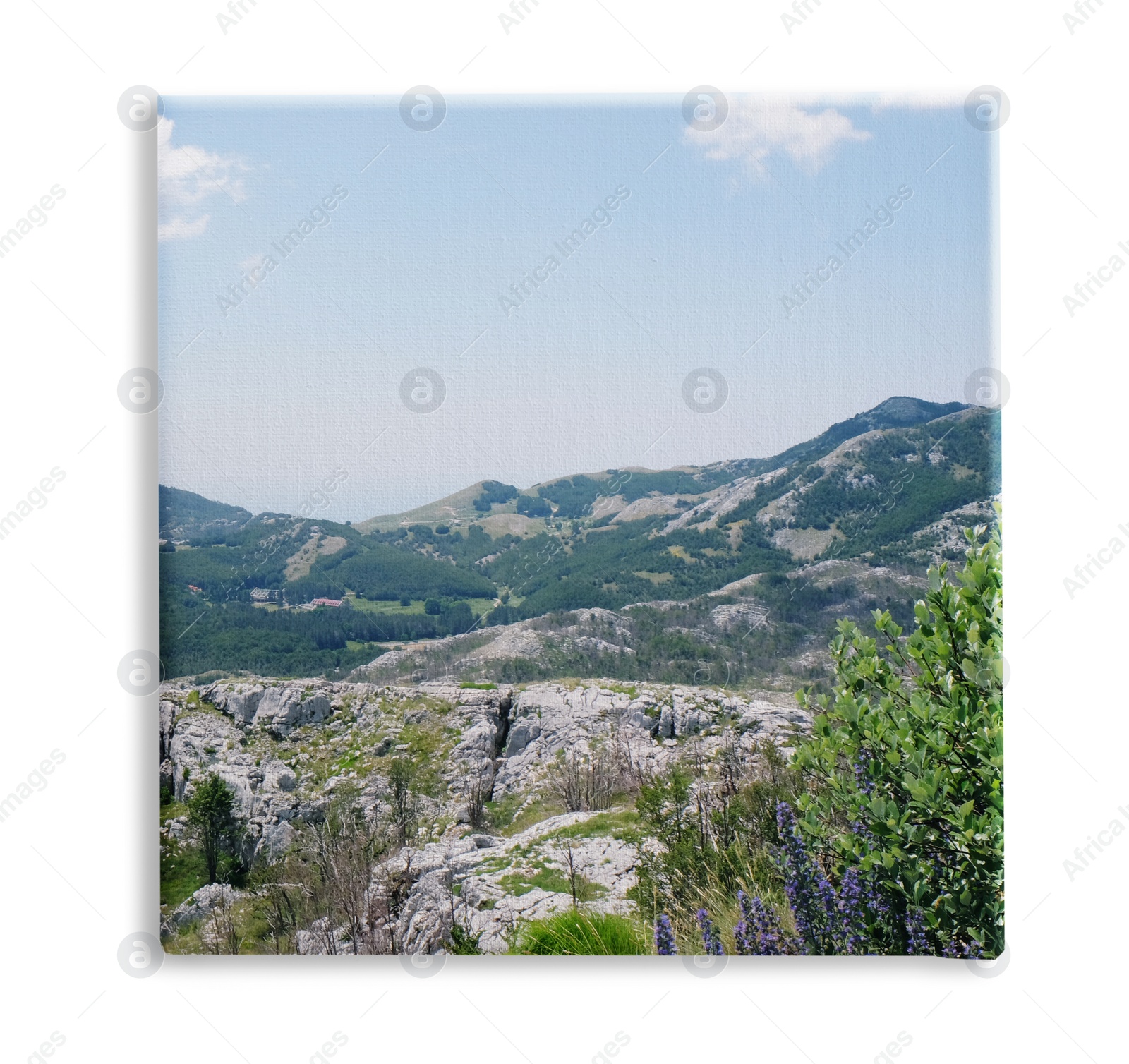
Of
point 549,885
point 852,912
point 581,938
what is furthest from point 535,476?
point 852,912

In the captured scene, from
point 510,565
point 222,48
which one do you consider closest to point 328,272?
point 222,48

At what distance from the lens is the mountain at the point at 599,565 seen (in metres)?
4.41

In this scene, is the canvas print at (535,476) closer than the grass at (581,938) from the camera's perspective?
No

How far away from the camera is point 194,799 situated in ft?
14.5

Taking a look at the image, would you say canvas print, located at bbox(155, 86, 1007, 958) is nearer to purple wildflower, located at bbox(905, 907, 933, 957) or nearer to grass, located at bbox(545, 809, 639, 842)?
grass, located at bbox(545, 809, 639, 842)

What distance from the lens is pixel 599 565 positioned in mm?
4613

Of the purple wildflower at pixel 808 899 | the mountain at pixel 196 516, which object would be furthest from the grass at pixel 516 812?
the mountain at pixel 196 516

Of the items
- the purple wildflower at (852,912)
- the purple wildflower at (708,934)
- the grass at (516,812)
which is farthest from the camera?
the grass at (516,812)

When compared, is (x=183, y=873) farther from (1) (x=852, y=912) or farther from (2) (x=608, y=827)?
(1) (x=852, y=912)

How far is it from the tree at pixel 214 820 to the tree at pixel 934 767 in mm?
2868

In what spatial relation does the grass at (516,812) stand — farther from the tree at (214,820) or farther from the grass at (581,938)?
the tree at (214,820)

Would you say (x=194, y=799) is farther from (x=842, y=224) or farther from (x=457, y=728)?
(x=842, y=224)

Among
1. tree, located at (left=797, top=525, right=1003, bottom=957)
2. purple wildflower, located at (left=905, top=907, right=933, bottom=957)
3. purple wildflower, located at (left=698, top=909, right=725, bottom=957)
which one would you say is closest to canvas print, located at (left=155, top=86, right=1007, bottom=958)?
purple wildflower, located at (left=698, top=909, right=725, bottom=957)
